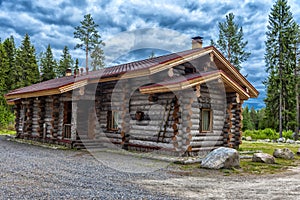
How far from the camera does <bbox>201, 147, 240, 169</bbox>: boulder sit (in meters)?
9.20

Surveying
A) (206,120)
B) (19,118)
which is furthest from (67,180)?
(19,118)

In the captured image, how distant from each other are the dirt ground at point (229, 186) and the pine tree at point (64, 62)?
131 feet

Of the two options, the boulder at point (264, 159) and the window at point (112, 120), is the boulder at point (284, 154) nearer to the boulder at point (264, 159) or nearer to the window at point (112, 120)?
the boulder at point (264, 159)

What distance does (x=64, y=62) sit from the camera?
151 feet

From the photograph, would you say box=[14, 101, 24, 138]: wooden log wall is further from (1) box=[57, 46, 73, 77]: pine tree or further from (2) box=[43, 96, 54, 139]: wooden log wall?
(1) box=[57, 46, 73, 77]: pine tree

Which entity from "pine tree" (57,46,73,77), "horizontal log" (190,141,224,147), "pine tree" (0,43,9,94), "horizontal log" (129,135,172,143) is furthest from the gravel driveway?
"pine tree" (57,46,73,77)

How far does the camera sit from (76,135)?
1387 centimetres

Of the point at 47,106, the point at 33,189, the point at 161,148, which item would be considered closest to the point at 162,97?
the point at 161,148

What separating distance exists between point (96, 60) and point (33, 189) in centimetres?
3739

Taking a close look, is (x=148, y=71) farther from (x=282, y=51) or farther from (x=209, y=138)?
(x=282, y=51)

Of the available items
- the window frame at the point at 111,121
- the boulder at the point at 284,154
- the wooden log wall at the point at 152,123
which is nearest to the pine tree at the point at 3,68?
the window frame at the point at 111,121

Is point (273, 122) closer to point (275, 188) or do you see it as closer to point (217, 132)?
point (217, 132)

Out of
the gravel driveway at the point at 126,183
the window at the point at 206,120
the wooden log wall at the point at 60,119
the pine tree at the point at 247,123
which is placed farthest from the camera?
the pine tree at the point at 247,123

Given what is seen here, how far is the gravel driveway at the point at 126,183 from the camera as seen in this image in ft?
18.5
